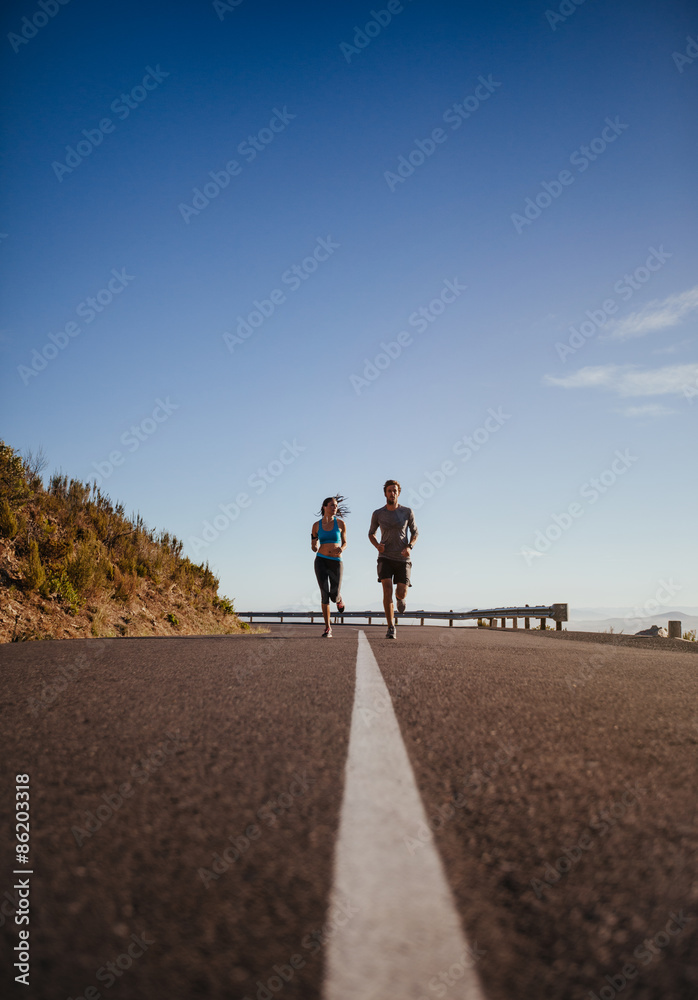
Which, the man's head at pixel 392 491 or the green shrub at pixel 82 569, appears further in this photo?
the green shrub at pixel 82 569

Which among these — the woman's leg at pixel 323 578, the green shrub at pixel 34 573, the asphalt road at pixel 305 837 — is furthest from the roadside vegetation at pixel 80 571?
the asphalt road at pixel 305 837

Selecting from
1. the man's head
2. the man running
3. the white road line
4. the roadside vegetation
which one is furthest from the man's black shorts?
the white road line

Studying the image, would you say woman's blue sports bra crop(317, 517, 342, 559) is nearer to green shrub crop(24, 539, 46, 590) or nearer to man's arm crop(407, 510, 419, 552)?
man's arm crop(407, 510, 419, 552)

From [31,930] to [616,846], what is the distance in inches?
57.6

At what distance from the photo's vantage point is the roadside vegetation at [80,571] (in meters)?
10.7

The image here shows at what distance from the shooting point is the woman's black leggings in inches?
466

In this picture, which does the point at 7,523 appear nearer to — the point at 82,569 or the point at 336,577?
the point at 82,569

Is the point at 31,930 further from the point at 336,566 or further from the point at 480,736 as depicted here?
the point at 336,566

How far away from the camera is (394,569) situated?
10.9 m

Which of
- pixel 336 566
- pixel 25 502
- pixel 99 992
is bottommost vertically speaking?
pixel 99 992

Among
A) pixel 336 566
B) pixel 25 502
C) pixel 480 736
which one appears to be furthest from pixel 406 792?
pixel 25 502

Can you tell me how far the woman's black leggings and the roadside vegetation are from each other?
11.8ft

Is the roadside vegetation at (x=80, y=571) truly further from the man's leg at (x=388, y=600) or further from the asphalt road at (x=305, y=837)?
the asphalt road at (x=305, y=837)

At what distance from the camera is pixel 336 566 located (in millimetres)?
11859
